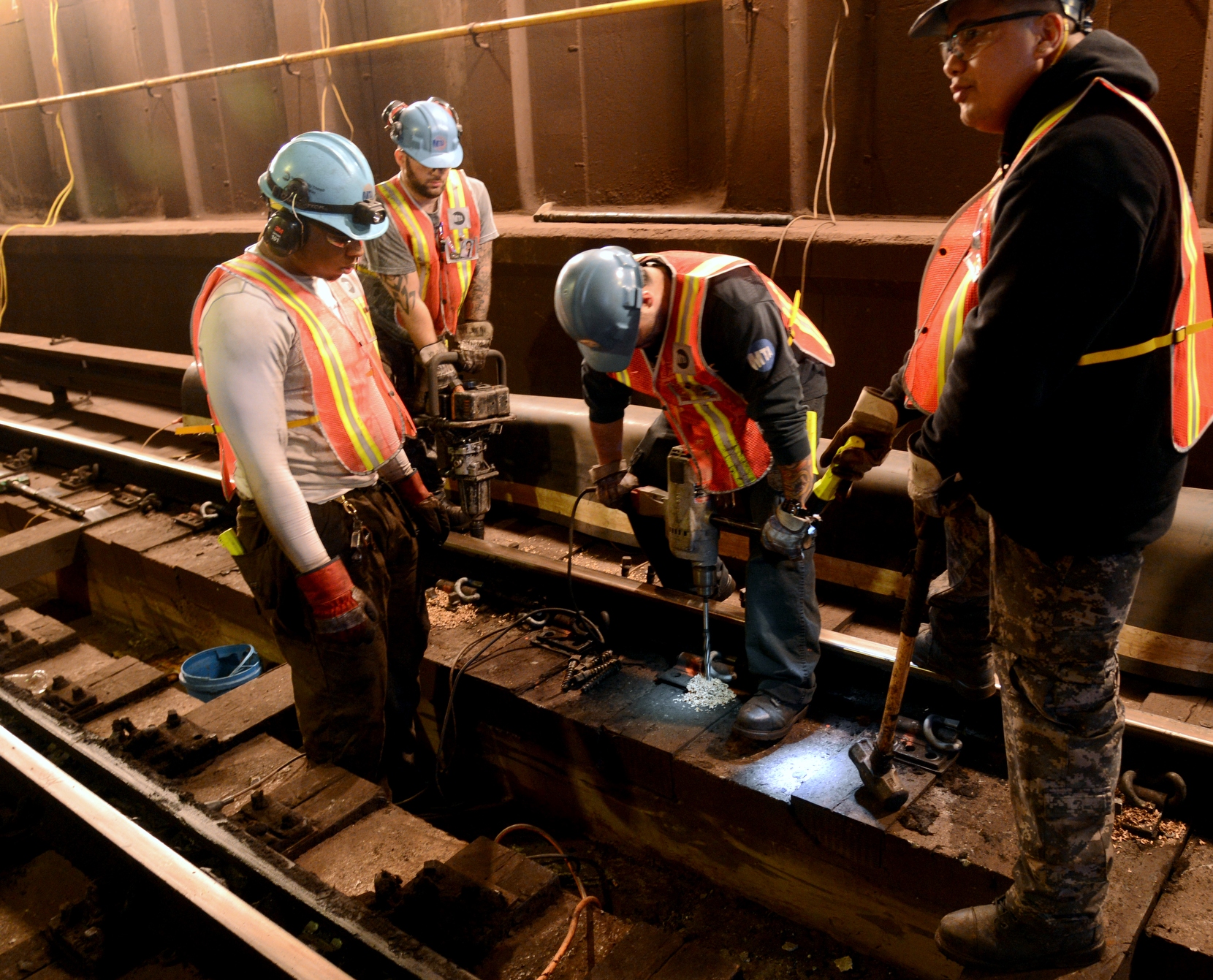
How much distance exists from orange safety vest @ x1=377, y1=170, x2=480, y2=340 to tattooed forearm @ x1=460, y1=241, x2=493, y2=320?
45 mm

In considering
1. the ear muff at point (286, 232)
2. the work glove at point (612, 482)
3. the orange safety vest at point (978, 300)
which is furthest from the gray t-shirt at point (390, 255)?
the orange safety vest at point (978, 300)

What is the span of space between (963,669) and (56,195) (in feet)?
42.6

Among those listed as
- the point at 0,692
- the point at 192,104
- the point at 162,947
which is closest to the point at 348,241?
the point at 162,947

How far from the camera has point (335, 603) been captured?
3.33 meters

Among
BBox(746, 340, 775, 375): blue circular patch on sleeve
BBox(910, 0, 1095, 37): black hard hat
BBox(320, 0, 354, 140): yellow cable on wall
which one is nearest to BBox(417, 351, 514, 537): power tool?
BBox(746, 340, 775, 375): blue circular patch on sleeve

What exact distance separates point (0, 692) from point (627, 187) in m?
5.22

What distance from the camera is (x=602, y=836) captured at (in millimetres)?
4301

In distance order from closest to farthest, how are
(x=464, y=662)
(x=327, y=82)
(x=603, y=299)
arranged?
(x=603, y=299) < (x=464, y=662) < (x=327, y=82)

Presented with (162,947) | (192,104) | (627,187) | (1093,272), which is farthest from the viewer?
(192,104)

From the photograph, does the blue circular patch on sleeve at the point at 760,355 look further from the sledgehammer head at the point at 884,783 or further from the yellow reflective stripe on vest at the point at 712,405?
the sledgehammer head at the point at 884,783

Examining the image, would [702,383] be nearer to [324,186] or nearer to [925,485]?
[925,485]

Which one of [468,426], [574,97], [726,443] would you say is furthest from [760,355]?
[574,97]

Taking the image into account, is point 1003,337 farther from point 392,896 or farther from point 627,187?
point 627,187

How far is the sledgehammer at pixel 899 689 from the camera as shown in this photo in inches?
117
